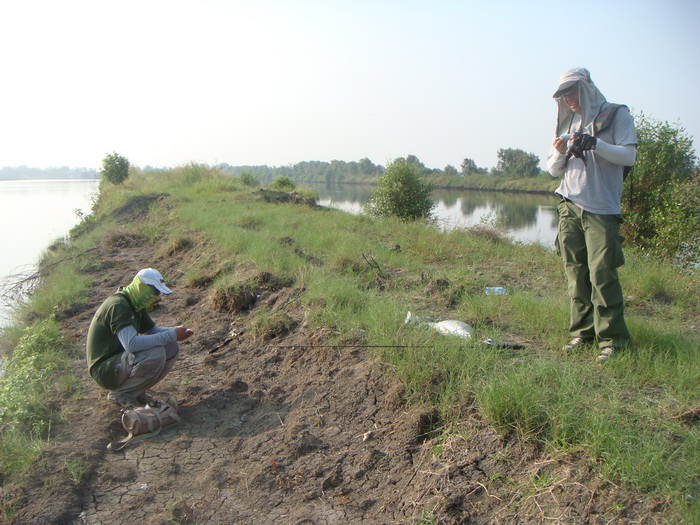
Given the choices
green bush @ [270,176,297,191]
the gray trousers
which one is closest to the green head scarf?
the gray trousers

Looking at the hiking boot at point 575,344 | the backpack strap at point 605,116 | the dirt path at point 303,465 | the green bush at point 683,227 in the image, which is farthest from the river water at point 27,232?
the green bush at point 683,227

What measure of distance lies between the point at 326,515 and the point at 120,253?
9.95 m

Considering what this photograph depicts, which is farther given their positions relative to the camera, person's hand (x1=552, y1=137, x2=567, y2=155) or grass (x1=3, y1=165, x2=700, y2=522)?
person's hand (x1=552, y1=137, x2=567, y2=155)

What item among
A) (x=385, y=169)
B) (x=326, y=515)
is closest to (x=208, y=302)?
(x=326, y=515)

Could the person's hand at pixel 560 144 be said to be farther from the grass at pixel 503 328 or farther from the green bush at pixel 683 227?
the green bush at pixel 683 227

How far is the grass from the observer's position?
103 inches

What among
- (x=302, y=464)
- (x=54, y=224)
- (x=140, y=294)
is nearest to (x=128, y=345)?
(x=140, y=294)

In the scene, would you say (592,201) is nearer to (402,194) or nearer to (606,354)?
(606,354)

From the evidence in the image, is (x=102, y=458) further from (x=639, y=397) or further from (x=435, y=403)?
(x=639, y=397)

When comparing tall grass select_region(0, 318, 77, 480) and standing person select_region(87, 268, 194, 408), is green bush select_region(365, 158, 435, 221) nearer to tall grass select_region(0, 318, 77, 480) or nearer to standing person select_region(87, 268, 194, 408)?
tall grass select_region(0, 318, 77, 480)

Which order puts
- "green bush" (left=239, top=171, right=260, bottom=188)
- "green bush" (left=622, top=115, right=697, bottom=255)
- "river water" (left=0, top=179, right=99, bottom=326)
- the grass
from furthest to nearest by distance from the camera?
"green bush" (left=239, top=171, right=260, bottom=188)
"river water" (left=0, top=179, right=99, bottom=326)
"green bush" (left=622, top=115, right=697, bottom=255)
the grass

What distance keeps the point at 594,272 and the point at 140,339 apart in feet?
11.4

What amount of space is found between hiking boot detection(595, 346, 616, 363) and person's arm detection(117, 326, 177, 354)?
3.27 metres

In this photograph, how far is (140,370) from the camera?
417 centimetres
